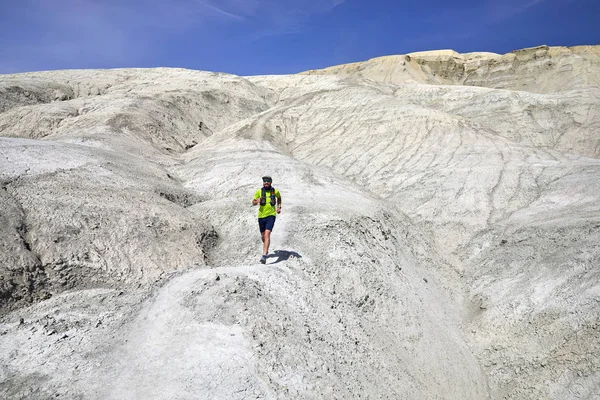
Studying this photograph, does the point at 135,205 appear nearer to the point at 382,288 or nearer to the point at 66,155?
the point at 66,155

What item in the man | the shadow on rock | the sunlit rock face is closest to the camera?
the sunlit rock face

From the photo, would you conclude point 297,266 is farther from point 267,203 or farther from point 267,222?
point 267,203

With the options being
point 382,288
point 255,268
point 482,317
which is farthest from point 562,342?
point 255,268

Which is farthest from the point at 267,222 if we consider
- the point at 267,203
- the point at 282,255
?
the point at 282,255

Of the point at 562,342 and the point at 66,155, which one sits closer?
the point at 562,342

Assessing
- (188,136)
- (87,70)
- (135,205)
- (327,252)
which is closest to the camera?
(327,252)

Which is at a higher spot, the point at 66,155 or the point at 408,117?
the point at 408,117

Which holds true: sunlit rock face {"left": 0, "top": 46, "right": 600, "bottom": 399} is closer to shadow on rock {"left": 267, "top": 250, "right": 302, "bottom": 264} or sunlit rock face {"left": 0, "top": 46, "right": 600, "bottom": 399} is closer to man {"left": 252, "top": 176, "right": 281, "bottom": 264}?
shadow on rock {"left": 267, "top": 250, "right": 302, "bottom": 264}

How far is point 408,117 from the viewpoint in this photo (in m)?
21.4

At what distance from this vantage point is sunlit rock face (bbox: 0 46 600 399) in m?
5.23

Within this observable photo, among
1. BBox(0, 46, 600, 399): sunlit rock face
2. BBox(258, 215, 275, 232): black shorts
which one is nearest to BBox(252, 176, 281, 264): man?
BBox(258, 215, 275, 232): black shorts

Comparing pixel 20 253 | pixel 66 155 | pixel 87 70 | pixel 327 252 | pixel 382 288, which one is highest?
pixel 87 70

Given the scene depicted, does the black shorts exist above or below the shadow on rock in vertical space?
above

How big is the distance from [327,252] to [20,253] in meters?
5.75
